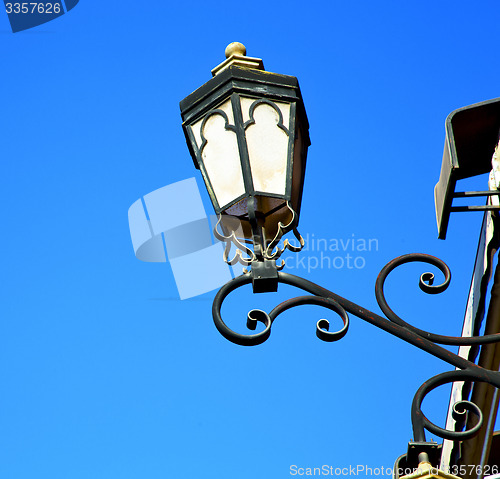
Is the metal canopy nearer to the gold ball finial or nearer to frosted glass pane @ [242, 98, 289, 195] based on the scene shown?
frosted glass pane @ [242, 98, 289, 195]

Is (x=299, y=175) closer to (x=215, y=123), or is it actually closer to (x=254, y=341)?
(x=215, y=123)

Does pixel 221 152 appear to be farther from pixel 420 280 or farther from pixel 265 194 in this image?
pixel 420 280

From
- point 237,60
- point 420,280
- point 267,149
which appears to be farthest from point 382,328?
point 237,60

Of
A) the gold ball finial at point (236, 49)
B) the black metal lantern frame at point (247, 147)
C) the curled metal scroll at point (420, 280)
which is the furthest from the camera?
the gold ball finial at point (236, 49)

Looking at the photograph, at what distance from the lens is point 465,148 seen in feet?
10.8

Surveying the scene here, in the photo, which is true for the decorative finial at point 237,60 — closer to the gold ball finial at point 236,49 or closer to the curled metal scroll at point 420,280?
the gold ball finial at point 236,49

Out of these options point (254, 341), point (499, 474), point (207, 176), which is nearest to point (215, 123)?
point (207, 176)

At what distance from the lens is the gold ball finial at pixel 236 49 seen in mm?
3141

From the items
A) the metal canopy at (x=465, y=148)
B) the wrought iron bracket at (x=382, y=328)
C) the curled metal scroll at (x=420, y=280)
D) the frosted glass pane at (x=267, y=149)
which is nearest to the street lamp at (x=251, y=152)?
the frosted glass pane at (x=267, y=149)

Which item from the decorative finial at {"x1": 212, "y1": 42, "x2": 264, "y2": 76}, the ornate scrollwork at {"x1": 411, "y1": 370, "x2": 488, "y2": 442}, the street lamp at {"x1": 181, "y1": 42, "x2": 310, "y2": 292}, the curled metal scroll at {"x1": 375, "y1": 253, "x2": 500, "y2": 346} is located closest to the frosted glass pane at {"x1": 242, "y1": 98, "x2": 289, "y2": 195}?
the street lamp at {"x1": 181, "y1": 42, "x2": 310, "y2": 292}

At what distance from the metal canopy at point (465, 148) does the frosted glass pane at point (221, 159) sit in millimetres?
877

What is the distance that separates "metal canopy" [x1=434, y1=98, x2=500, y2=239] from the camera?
9.89 feet

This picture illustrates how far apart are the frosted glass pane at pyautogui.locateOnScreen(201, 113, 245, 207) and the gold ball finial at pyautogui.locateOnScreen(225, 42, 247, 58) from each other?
371 mm

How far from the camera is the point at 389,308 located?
8.40ft
